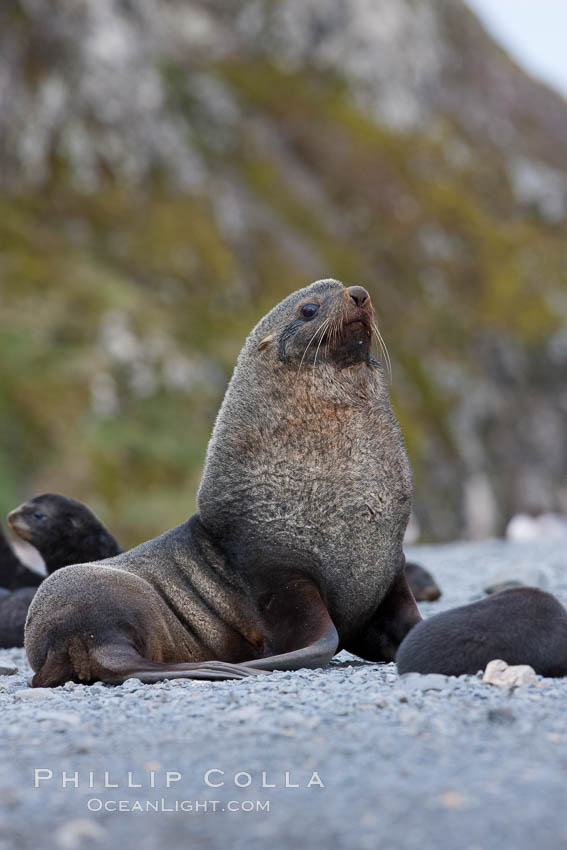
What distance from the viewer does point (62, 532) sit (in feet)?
28.9

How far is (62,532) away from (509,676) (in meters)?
4.99


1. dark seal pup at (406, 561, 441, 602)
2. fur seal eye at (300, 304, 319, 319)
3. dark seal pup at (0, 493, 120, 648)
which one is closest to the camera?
fur seal eye at (300, 304, 319, 319)

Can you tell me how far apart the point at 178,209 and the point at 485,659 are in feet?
97.3

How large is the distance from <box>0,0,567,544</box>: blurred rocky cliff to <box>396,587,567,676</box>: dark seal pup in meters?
16.0

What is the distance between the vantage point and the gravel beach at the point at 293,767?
290 centimetres

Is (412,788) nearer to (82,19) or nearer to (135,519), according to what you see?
(135,519)

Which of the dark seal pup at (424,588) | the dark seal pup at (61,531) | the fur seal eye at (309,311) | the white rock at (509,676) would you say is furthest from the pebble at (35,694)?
the dark seal pup at (424,588)

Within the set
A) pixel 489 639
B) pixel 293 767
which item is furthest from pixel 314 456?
pixel 293 767

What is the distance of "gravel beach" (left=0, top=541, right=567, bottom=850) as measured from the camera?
9.53 ft

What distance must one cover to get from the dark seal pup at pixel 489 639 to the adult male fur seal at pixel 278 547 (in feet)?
2.01

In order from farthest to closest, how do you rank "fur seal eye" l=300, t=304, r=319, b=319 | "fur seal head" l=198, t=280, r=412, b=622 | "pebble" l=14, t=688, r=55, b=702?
"fur seal eye" l=300, t=304, r=319, b=319 → "fur seal head" l=198, t=280, r=412, b=622 → "pebble" l=14, t=688, r=55, b=702

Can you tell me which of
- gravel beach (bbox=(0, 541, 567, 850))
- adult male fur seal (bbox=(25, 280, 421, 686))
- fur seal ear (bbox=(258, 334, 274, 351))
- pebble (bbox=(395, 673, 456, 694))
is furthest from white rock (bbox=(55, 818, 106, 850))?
fur seal ear (bbox=(258, 334, 274, 351))

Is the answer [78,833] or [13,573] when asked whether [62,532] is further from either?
[78,833]

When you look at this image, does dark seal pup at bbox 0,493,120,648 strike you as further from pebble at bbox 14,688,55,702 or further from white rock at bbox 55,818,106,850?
white rock at bbox 55,818,106,850
